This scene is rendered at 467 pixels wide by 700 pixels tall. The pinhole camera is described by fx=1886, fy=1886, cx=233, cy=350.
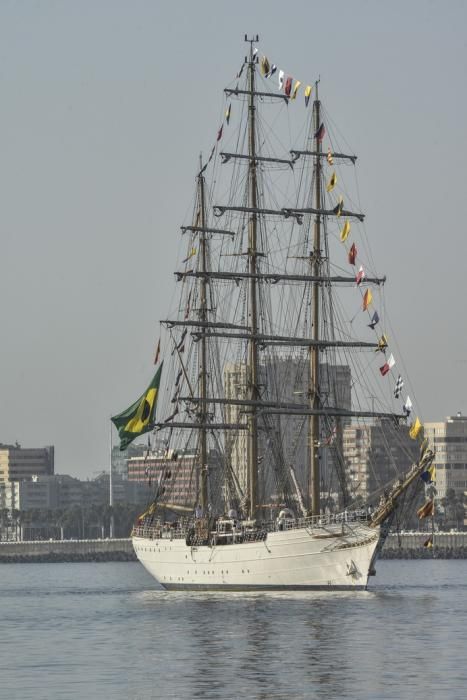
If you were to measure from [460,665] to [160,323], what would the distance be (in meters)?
58.9

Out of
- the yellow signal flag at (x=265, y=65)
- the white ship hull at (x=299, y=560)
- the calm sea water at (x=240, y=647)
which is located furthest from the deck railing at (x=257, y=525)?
the yellow signal flag at (x=265, y=65)

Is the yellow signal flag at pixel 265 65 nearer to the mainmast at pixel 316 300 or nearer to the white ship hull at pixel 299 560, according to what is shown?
the mainmast at pixel 316 300

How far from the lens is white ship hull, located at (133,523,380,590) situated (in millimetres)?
107188

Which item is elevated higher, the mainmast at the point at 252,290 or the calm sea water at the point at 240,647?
the mainmast at the point at 252,290

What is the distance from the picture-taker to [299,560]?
10875 cm

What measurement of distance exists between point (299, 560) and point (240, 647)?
32.8m

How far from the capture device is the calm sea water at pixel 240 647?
62781 millimetres

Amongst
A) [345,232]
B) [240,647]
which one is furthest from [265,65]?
[240,647]

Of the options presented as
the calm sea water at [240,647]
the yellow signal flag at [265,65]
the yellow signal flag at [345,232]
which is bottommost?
the calm sea water at [240,647]

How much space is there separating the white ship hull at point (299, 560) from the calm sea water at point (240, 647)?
139 centimetres

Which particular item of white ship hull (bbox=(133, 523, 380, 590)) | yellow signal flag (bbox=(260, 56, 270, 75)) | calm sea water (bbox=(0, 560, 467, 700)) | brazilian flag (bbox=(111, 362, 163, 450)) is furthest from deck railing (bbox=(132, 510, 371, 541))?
yellow signal flag (bbox=(260, 56, 270, 75))

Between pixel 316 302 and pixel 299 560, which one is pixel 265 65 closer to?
pixel 316 302

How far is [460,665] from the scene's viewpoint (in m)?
68.2

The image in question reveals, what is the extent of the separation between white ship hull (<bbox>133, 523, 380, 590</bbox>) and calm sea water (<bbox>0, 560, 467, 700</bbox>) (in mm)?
1393
